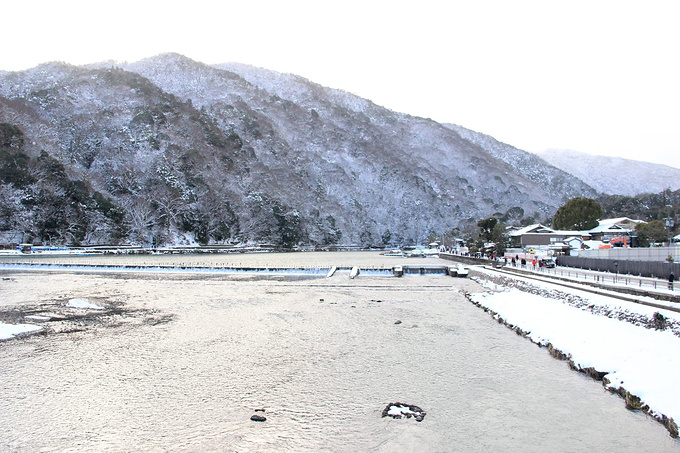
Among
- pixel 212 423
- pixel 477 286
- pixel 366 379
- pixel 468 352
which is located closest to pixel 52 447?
pixel 212 423

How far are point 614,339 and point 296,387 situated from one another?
11080mm

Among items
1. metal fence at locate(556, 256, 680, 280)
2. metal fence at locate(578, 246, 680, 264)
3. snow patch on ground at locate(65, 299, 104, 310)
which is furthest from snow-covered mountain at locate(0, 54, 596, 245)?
metal fence at locate(578, 246, 680, 264)

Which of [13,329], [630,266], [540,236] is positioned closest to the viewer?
[13,329]

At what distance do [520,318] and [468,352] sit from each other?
6.73 meters

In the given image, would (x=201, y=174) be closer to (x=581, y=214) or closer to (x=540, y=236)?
(x=540, y=236)

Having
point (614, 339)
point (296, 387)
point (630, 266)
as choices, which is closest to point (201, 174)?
point (630, 266)

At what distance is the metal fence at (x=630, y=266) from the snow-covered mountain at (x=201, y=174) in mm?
97235

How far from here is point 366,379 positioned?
13492 mm

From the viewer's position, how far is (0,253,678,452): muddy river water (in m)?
9.55

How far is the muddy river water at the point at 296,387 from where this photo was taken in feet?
31.3

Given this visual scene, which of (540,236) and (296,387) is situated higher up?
(540,236)

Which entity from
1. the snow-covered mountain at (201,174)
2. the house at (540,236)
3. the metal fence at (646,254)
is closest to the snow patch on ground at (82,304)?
the metal fence at (646,254)

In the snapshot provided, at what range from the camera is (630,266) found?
1203 inches

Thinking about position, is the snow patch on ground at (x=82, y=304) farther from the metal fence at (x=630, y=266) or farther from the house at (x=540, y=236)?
the house at (x=540, y=236)
